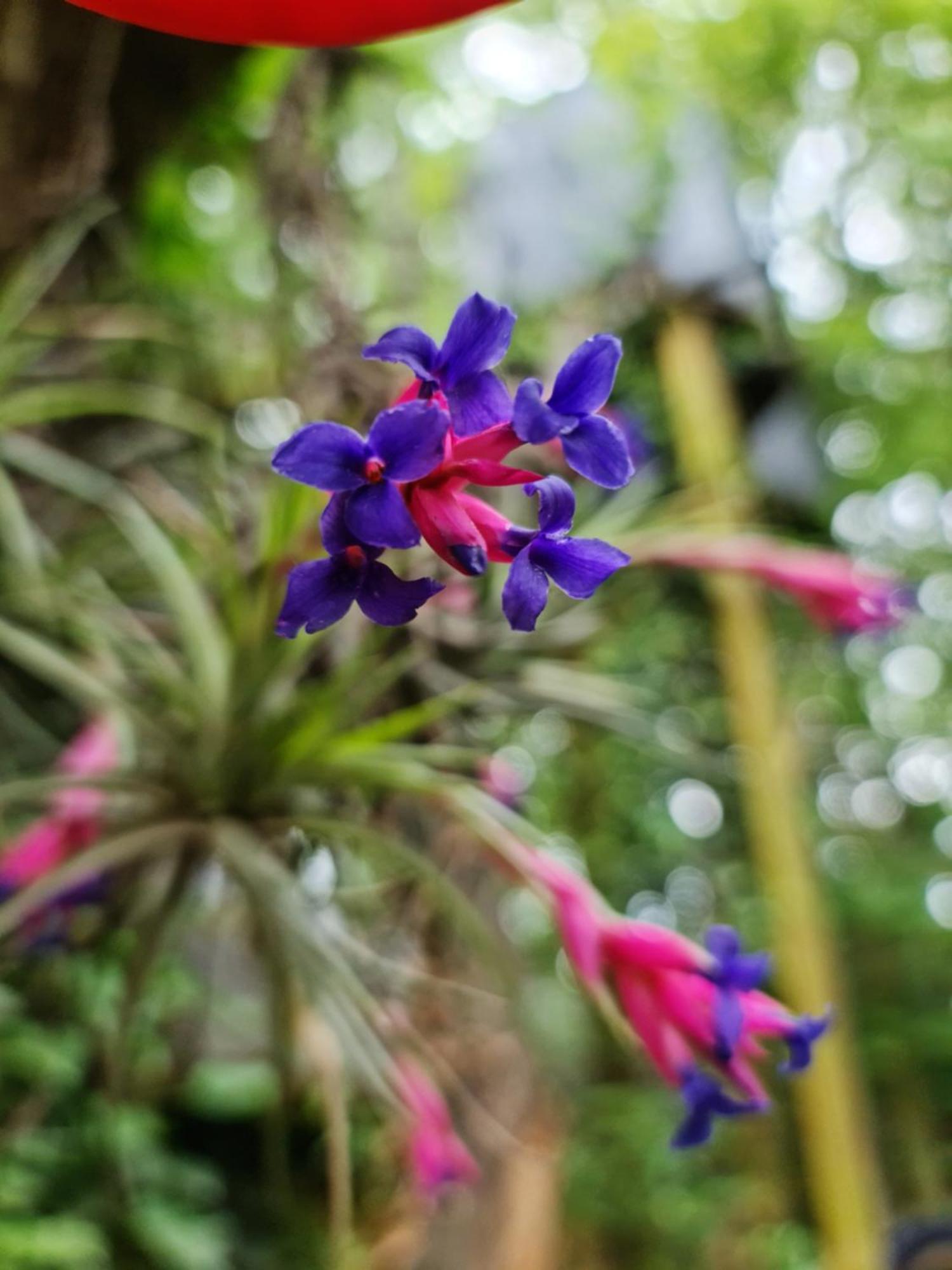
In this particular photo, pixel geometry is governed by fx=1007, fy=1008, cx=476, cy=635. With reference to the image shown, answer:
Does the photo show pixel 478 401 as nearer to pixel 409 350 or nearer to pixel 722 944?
pixel 409 350

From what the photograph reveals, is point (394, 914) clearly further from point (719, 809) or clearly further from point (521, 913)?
point (719, 809)

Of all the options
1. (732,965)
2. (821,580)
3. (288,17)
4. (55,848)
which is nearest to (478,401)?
(288,17)

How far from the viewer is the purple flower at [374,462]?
254 mm

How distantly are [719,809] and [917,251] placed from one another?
3.29 feet

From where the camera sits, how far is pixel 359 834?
0.58m

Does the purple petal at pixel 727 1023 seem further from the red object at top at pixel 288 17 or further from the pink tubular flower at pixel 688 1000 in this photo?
→ the red object at top at pixel 288 17

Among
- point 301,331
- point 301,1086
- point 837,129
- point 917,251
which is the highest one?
point 837,129

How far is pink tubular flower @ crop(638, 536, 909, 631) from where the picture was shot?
86cm

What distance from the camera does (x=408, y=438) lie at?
257 mm

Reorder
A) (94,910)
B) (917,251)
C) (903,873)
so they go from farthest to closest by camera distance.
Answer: (903,873), (917,251), (94,910)

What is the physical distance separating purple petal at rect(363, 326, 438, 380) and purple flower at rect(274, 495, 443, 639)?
4cm

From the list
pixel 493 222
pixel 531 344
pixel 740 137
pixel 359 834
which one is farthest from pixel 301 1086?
pixel 740 137

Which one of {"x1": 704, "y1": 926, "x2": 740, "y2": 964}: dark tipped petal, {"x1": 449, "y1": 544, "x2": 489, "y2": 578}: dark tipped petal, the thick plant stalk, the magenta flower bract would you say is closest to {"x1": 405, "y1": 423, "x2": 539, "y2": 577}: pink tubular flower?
{"x1": 449, "y1": 544, "x2": 489, "y2": 578}: dark tipped petal

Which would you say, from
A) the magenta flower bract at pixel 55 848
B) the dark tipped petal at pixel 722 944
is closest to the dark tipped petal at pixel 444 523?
the dark tipped petal at pixel 722 944
